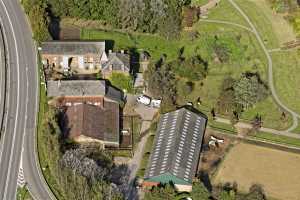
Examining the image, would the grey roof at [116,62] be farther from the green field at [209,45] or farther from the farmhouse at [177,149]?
the farmhouse at [177,149]

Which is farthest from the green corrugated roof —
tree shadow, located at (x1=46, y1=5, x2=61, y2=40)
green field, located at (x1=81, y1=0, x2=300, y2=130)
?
tree shadow, located at (x1=46, y1=5, x2=61, y2=40)

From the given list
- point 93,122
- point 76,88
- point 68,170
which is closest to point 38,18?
point 76,88

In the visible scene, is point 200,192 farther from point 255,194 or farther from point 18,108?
point 18,108

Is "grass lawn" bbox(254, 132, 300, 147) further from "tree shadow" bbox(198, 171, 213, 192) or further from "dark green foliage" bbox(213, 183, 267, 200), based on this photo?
"tree shadow" bbox(198, 171, 213, 192)

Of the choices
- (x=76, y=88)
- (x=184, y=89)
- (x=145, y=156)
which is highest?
(x=76, y=88)

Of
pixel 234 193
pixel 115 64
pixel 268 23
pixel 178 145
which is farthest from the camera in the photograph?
pixel 268 23

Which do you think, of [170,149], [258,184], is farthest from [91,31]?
[258,184]
